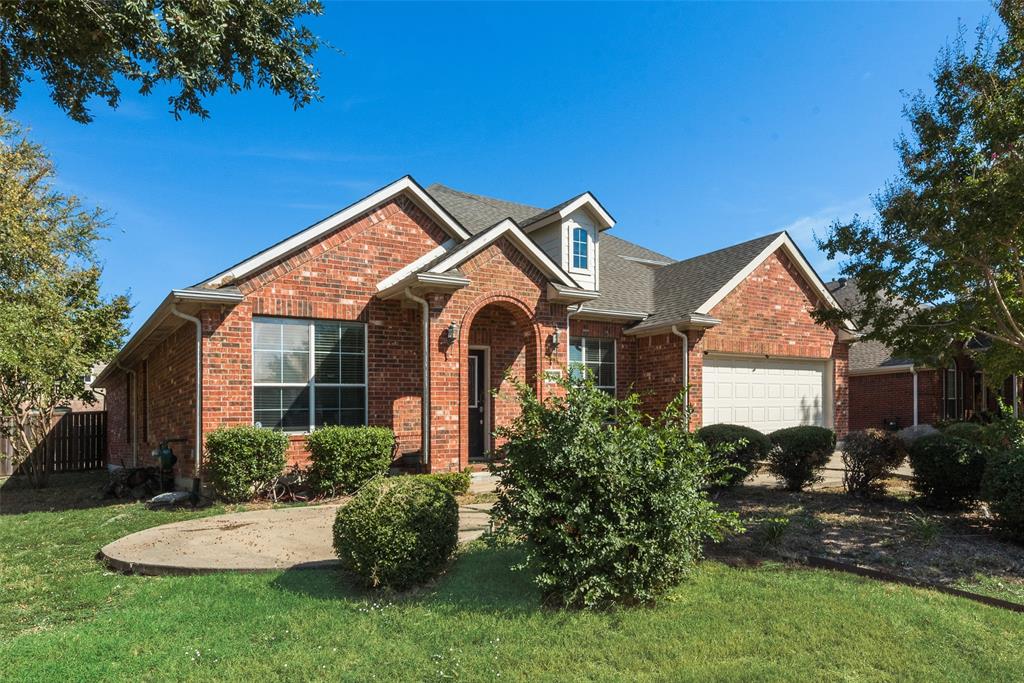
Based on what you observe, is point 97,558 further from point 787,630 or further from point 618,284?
point 618,284

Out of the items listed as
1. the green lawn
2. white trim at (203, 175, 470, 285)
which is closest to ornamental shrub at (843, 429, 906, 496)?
the green lawn

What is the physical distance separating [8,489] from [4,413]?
192 centimetres

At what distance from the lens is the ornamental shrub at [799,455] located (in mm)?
9969

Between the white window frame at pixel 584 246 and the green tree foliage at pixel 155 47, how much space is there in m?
7.62

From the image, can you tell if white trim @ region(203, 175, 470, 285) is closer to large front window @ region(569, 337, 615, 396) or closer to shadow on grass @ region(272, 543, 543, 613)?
large front window @ region(569, 337, 615, 396)

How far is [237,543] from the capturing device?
7215mm

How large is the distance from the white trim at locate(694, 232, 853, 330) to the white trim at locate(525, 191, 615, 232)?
3.04 metres

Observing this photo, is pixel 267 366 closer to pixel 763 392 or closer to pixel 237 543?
pixel 237 543

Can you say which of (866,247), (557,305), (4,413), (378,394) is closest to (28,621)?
(378,394)

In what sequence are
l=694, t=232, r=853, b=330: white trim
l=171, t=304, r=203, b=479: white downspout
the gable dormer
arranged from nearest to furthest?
l=171, t=304, r=203, b=479: white downspout
l=694, t=232, r=853, b=330: white trim
the gable dormer

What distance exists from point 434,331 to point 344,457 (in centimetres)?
261

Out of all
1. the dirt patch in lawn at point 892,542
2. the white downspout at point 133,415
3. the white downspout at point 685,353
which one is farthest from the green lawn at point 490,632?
the white downspout at point 133,415

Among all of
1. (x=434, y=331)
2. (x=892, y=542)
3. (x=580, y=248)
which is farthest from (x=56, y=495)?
(x=892, y=542)

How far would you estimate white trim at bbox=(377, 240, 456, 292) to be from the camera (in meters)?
12.1
